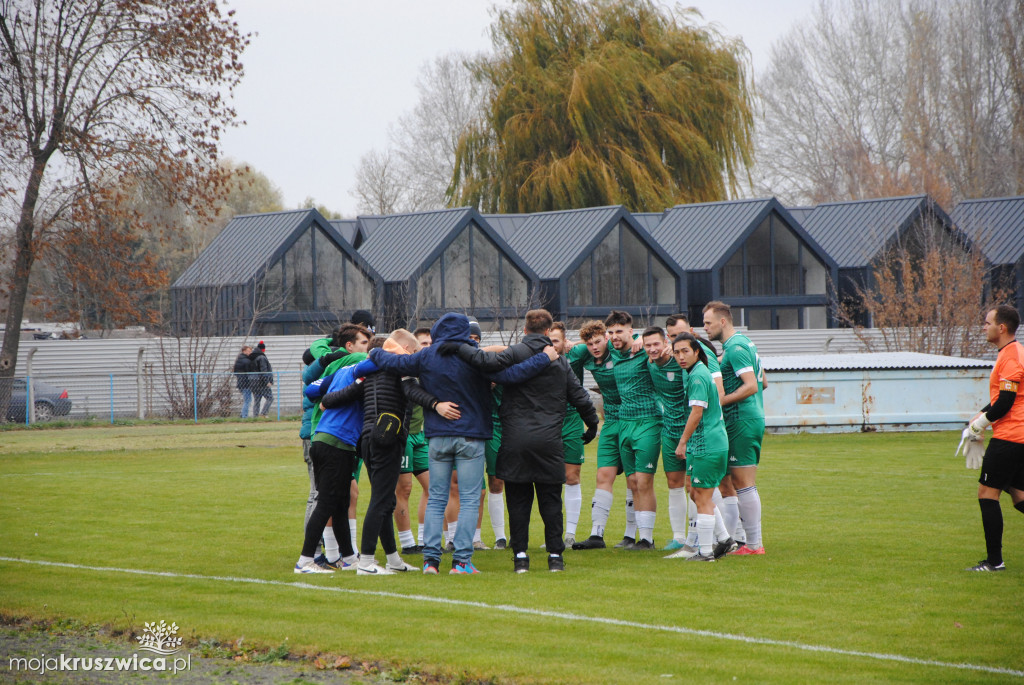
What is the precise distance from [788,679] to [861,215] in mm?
36685

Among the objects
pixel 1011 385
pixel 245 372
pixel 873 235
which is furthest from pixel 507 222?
pixel 1011 385

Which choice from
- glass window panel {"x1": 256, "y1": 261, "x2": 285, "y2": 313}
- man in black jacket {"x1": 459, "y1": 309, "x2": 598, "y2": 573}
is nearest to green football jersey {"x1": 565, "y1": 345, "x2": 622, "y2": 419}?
man in black jacket {"x1": 459, "y1": 309, "x2": 598, "y2": 573}

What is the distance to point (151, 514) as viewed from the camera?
1251 cm

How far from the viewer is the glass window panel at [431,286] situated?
34500 millimetres

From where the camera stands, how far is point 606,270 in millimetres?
36719

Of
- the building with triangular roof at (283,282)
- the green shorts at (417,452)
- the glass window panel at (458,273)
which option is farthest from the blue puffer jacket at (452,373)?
the glass window panel at (458,273)

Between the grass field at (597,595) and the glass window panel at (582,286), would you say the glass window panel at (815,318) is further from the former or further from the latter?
the grass field at (597,595)

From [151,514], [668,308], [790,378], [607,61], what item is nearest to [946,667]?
[151,514]

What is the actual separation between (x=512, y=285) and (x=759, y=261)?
8.37 metres

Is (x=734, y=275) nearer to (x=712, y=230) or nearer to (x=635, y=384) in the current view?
(x=712, y=230)

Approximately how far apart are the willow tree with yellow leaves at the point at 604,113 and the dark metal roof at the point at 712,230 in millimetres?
6046

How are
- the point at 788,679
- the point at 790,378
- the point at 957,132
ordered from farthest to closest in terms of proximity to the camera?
the point at 957,132
the point at 790,378
the point at 788,679

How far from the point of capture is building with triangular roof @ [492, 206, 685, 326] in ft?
119

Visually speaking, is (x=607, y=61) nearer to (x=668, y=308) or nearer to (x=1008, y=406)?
(x=668, y=308)
